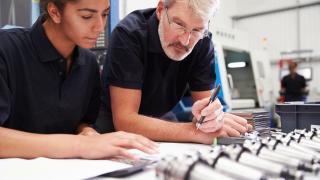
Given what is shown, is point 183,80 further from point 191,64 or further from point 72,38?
point 72,38

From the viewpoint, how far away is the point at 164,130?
1.12 meters

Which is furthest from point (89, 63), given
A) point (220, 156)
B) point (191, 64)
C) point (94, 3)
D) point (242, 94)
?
point (242, 94)

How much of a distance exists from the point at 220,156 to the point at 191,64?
0.96m

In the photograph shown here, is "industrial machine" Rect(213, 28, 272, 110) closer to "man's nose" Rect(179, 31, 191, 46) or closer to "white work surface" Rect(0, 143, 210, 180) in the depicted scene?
"man's nose" Rect(179, 31, 191, 46)

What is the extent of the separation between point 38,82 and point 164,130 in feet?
1.43

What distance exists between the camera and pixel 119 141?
80cm

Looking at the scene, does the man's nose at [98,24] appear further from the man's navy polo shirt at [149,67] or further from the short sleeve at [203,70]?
the short sleeve at [203,70]

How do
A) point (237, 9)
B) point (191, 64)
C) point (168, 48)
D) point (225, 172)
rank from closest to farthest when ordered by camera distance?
point (225, 172) < point (168, 48) < point (191, 64) < point (237, 9)

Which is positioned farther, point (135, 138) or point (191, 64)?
point (191, 64)

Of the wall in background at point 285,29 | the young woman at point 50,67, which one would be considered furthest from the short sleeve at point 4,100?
the wall in background at point 285,29

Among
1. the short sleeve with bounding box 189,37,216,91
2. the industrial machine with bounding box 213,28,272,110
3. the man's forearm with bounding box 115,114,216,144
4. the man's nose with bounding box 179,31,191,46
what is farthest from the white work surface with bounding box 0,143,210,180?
the industrial machine with bounding box 213,28,272,110

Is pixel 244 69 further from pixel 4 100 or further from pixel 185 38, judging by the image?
pixel 4 100

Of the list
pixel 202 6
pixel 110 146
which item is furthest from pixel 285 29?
pixel 110 146

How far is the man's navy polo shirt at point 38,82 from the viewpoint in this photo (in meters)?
1.01
